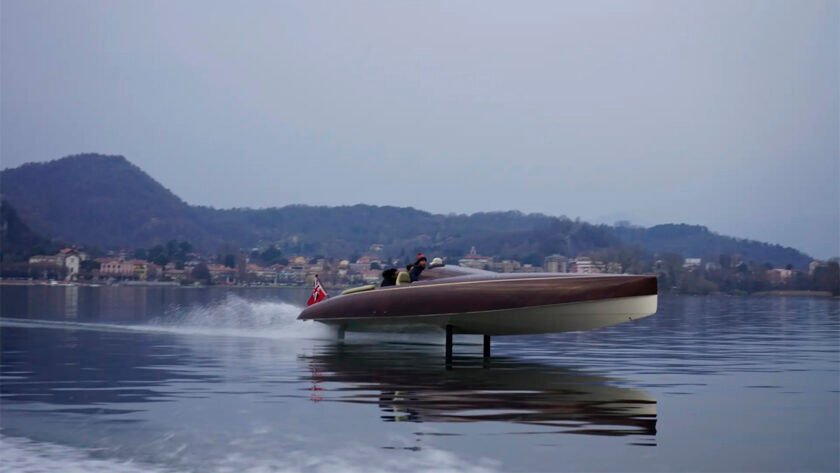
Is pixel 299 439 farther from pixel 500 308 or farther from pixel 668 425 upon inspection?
pixel 500 308

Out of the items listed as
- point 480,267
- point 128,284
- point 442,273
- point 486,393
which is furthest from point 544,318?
point 128,284

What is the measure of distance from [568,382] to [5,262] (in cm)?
19192

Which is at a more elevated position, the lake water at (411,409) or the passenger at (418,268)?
the passenger at (418,268)

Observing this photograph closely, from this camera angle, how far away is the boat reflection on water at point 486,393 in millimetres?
12945

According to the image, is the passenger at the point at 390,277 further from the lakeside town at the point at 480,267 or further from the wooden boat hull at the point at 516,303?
the lakeside town at the point at 480,267

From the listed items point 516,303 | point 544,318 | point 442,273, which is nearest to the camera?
point 516,303

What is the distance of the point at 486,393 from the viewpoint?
15.6 m

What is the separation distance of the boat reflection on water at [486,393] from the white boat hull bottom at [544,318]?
2.54 feet

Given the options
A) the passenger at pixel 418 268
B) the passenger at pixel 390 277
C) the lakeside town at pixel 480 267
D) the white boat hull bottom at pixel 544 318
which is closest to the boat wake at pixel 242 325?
the passenger at pixel 390 277

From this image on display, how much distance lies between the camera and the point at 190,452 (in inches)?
429

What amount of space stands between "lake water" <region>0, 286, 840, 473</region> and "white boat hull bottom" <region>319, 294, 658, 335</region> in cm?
71

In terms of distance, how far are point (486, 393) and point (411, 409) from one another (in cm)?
211

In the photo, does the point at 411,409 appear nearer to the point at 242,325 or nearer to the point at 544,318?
the point at 544,318

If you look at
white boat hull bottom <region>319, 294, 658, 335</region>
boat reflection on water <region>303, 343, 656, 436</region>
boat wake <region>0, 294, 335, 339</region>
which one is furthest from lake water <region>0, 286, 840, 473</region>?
boat wake <region>0, 294, 335, 339</region>
